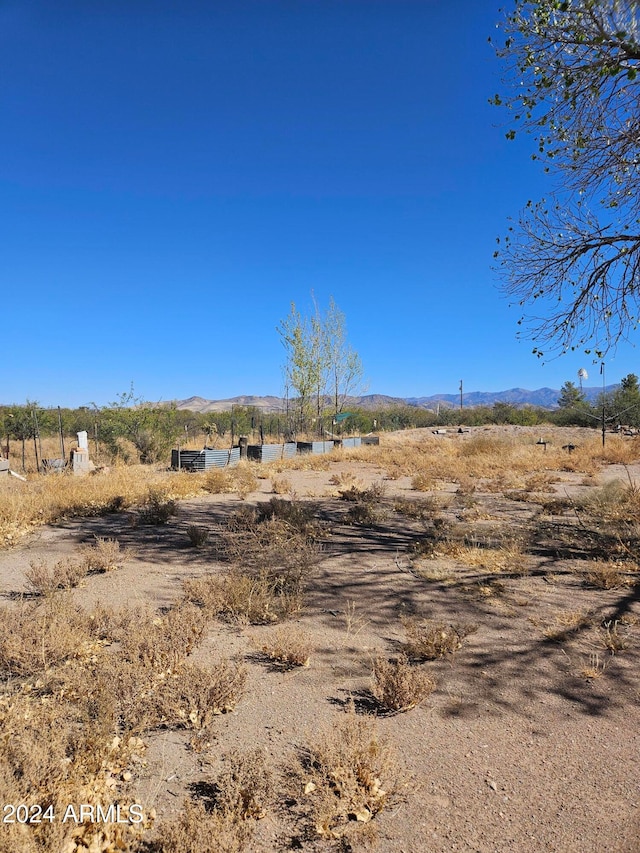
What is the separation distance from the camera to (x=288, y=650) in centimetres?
335

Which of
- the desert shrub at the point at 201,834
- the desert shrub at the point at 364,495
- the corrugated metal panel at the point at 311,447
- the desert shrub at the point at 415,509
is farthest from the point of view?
the corrugated metal panel at the point at 311,447

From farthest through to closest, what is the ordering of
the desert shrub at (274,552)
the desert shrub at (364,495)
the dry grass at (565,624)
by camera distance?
1. the desert shrub at (364,495)
2. the desert shrub at (274,552)
3. the dry grass at (565,624)

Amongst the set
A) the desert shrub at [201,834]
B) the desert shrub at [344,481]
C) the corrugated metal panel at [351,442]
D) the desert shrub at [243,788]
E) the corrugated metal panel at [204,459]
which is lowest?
the desert shrub at [243,788]

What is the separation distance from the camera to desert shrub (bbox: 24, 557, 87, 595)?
14.9 ft

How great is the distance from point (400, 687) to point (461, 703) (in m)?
0.41

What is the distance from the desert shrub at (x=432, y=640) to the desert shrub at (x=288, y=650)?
76 cm

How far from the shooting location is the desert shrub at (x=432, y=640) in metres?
3.38

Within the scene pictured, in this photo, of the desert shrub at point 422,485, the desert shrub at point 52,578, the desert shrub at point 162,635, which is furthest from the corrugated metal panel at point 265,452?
the desert shrub at point 162,635

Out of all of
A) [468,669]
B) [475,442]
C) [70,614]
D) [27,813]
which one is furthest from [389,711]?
[475,442]

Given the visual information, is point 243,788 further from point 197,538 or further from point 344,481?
point 344,481

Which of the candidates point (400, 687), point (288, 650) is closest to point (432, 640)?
point (400, 687)

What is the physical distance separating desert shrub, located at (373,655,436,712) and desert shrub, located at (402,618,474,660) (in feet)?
1.33

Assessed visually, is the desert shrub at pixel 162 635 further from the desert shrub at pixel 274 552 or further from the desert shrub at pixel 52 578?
the desert shrub at pixel 52 578

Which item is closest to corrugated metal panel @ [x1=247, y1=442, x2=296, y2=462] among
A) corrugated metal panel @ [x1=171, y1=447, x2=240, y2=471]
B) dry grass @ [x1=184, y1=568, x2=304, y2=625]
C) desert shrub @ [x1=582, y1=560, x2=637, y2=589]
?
corrugated metal panel @ [x1=171, y1=447, x2=240, y2=471]
